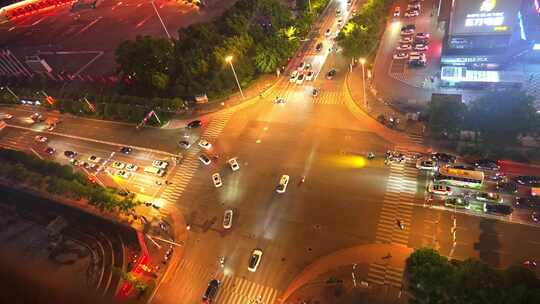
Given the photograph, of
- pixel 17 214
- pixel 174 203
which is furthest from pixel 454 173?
pixel 17 214

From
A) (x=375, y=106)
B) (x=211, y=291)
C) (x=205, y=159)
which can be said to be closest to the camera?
(x=211, y=291)

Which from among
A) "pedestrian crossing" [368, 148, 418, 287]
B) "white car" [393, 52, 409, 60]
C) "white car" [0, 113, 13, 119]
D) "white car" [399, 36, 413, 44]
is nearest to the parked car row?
"white car" [393, 52, 409, 60]

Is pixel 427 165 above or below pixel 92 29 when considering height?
below

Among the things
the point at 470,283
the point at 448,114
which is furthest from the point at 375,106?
the point at 470,283

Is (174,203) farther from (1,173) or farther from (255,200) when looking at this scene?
(1,173)

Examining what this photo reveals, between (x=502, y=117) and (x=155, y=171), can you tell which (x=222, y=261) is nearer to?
(x=155, y=171)

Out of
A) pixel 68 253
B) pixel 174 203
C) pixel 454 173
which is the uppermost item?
pixel 454 173

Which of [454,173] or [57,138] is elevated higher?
[454,173]
